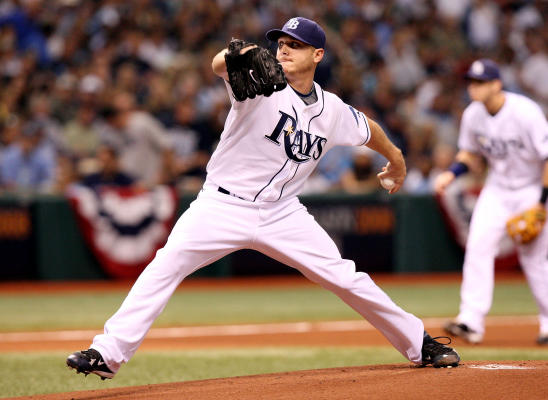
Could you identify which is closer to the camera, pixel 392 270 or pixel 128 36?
pixel 392 270

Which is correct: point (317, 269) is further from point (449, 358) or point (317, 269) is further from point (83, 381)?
point (83, 381)

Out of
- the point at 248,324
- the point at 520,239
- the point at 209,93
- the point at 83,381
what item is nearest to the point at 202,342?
the point at 248,324

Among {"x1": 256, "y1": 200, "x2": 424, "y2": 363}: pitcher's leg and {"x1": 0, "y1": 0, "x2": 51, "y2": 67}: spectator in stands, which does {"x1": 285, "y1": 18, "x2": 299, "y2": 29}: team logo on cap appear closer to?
{"x1": 256, "y1": 200, "x2": 424, "y2": 363}: pitcher's leg

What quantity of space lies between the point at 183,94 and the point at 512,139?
6.78 meters

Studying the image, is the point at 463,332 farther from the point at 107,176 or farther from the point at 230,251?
the point at 107,176

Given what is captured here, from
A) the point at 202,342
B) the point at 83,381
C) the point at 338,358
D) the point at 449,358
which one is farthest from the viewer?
the point at 202,342

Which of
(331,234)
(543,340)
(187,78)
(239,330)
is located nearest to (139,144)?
(187,78)

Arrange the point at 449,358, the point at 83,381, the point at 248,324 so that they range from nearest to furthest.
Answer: the point at 449,358 → the point at 83,381 → the point at 248,324

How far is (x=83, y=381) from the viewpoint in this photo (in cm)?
585

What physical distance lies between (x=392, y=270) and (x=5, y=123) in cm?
567

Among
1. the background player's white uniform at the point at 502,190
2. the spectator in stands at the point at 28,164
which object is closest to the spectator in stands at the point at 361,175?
the spectator in stands at the point at 28,164

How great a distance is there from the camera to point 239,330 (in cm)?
862

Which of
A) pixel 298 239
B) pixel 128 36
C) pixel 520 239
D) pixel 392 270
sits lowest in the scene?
pixel 392 270

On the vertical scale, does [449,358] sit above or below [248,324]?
above
